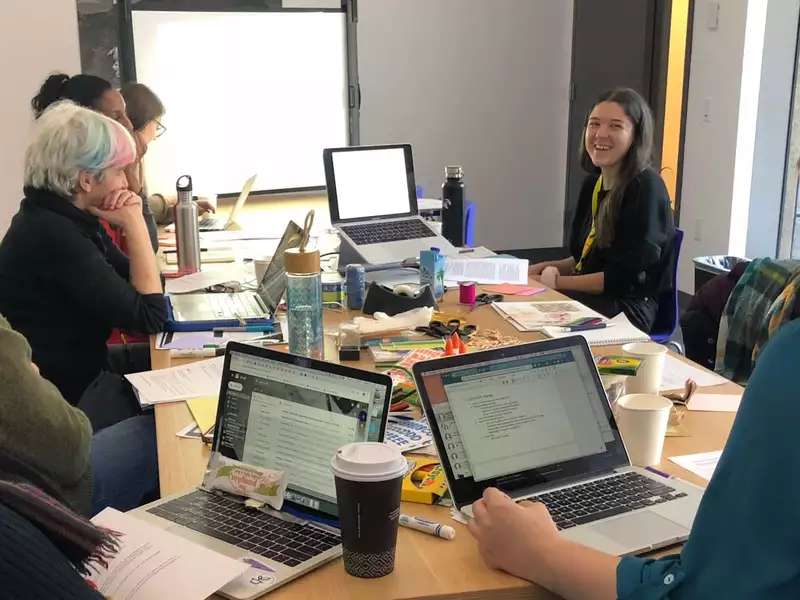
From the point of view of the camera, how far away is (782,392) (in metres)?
0.89

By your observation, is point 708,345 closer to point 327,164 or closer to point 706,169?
point 327,164

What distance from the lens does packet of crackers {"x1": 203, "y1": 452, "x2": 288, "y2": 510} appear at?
1363 millimetres

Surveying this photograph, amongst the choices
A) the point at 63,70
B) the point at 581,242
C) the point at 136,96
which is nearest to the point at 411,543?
the point at 581,242

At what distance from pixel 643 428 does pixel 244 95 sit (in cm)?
384

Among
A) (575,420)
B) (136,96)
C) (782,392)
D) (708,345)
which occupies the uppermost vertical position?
(136,96)

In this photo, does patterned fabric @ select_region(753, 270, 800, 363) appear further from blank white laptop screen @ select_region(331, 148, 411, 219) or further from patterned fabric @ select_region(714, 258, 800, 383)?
blank white laptop screen @ select_region(331, 148, 411, 219)

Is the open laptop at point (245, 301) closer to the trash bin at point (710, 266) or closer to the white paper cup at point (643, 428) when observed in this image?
the white paper cup at point (643, 428)

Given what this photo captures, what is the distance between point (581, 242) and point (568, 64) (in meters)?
3.18

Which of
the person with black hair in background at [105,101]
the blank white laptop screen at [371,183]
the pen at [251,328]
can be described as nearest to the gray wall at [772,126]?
the blank white laptop screen at [371,183]

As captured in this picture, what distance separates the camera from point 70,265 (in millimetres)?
2291

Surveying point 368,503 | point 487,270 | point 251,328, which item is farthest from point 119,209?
point 368,503

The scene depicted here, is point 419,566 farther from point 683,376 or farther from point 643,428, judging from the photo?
point 683,376

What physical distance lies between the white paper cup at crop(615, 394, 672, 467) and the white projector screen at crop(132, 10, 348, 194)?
3.65 meters

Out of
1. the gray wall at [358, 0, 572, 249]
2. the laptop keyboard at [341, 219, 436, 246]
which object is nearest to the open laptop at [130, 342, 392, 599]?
the laptop keyboard at [341, 219, 436, 246]
